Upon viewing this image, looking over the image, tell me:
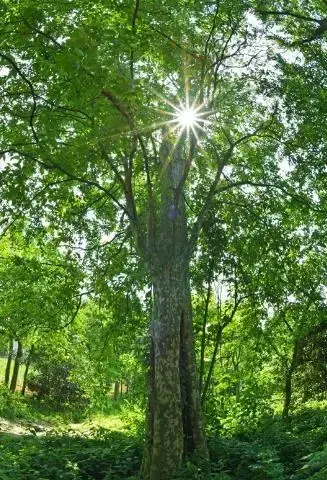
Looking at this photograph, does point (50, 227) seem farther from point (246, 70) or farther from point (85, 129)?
point (246, 70)

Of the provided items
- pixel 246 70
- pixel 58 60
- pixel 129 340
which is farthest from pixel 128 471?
pixel 246 70

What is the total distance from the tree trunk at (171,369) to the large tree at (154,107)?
0.7 inches

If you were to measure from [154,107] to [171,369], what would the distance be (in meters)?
4.80

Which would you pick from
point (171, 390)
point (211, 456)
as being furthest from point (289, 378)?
point (171, 390)

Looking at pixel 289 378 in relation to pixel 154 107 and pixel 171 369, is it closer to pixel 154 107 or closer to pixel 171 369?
pixel 171 369

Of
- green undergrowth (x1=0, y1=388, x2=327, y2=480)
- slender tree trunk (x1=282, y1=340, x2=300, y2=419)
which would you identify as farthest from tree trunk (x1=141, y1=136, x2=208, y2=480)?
slender tree trunk (x1=282, y1=340, x2=300, y2=419)

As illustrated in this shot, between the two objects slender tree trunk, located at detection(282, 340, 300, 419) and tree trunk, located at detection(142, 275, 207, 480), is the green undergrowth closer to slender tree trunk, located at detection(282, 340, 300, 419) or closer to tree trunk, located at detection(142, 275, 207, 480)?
tree trunk, located at detection(142, 275, 207, 480)

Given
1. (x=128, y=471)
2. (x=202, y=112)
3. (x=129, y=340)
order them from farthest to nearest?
(x=129, y=340)
(x=202, y=112)
(x=128, y=471)

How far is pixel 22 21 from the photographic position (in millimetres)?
7227

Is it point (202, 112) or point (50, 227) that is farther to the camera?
point (50, 227)

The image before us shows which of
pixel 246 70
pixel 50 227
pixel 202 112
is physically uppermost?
pixel 246 70

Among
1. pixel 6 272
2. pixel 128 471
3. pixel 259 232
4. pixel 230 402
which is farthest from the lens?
pixel 6 272

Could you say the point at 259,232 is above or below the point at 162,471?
above

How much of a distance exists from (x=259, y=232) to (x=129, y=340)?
4750 mm
